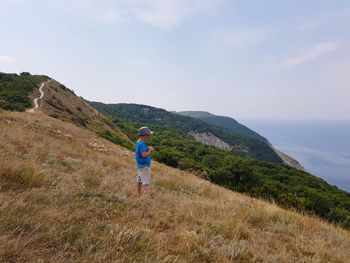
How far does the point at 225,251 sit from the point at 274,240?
1.57 m

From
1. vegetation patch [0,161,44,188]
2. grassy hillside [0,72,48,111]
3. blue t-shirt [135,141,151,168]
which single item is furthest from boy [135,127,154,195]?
grassy hillside [0,72,48,111]

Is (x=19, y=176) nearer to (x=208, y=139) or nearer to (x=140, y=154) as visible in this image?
(x=140, y=154)

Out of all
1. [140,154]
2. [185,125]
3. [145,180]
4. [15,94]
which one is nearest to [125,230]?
[145,180]

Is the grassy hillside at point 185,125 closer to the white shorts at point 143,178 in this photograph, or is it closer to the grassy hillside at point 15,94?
the grassy hillside at point 15,94

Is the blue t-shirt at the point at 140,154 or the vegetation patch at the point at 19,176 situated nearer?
the vegetation patch at the point at 19,176

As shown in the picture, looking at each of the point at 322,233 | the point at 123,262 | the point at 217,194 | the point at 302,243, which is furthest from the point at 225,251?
the point at 217,194

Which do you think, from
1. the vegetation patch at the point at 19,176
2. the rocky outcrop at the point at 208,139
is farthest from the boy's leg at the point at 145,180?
the rocky outcrop at the point at 208,139

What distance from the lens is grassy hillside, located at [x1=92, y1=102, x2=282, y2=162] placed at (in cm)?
13912

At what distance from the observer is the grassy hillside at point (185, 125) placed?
5477 inches

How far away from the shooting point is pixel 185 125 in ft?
529

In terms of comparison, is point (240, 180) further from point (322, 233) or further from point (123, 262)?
point (123, 262)

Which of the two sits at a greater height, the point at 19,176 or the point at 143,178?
the point at 143,178

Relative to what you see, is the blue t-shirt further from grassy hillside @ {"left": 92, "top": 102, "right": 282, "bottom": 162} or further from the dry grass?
grassy hillside @ {"left": 92, "top": 102, "right": 282, "bottom": 162}

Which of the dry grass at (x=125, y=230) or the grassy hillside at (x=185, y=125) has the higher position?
the grassy hillside at (x=185, y=125)
